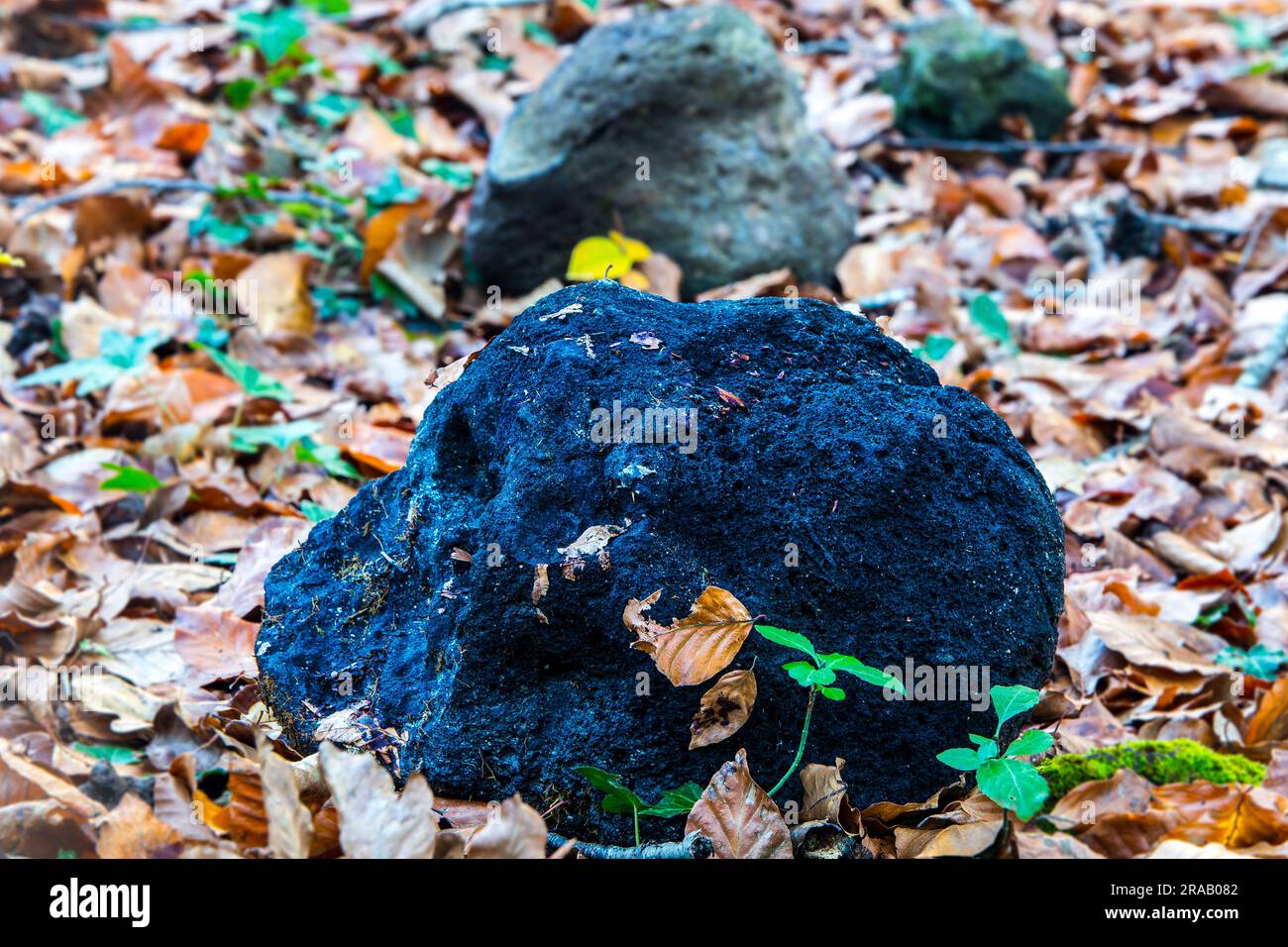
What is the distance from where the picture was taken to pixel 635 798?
69.0 inches

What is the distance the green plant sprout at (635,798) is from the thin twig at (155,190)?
3.45 metres

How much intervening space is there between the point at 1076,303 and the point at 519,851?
360cm

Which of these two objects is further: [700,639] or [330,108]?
[330,108]

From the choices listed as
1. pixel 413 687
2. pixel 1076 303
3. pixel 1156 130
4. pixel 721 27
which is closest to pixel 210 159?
pixel 721 27

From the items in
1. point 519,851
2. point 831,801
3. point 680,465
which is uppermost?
point 680,465

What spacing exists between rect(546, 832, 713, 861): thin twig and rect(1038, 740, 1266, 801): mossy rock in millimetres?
724

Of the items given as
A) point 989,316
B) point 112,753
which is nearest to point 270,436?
point 112,753

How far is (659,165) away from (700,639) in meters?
→ 3.10

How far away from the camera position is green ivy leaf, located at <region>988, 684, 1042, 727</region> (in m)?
1.77

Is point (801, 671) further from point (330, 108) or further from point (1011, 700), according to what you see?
point (330, 108)

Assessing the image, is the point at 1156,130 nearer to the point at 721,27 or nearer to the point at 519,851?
the point at 721,27

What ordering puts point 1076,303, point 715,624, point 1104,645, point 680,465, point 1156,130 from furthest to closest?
point 1156,130 < point 1076,303 < point 1104,645 < point 680,465 < point 715,624

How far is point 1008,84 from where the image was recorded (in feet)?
18.5
